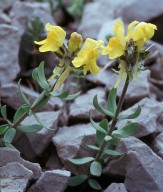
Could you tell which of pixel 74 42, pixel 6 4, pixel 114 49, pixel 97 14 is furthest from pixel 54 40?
pixel 97 14

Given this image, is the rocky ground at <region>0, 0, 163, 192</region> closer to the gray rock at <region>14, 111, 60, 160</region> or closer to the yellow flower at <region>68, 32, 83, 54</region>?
the gray rock at <region>14, 111, 60, 160</region>

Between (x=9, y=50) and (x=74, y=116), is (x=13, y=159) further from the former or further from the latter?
(x=9, y=50)

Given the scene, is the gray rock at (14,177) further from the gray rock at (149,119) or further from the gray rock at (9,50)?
the gray rock at (9,50)

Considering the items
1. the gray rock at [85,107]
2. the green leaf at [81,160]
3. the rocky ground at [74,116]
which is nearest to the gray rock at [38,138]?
the rocky ground at [74,116]

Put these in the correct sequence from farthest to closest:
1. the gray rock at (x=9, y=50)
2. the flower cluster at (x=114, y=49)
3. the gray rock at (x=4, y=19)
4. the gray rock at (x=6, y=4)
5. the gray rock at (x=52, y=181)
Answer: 1. the gray rock at (x=6, y=4)
2. the gray rock at (x=4, y=19)
3. the gray rock at (x=9, y=50)
4. the gray rock at (x=52, y=181)
5. the flower cluster at (x=114, y=49)

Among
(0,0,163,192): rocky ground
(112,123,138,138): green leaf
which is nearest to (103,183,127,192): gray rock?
(0,0,163,192): rocky ground

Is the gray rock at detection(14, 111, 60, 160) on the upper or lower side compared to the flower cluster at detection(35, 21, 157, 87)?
lower
